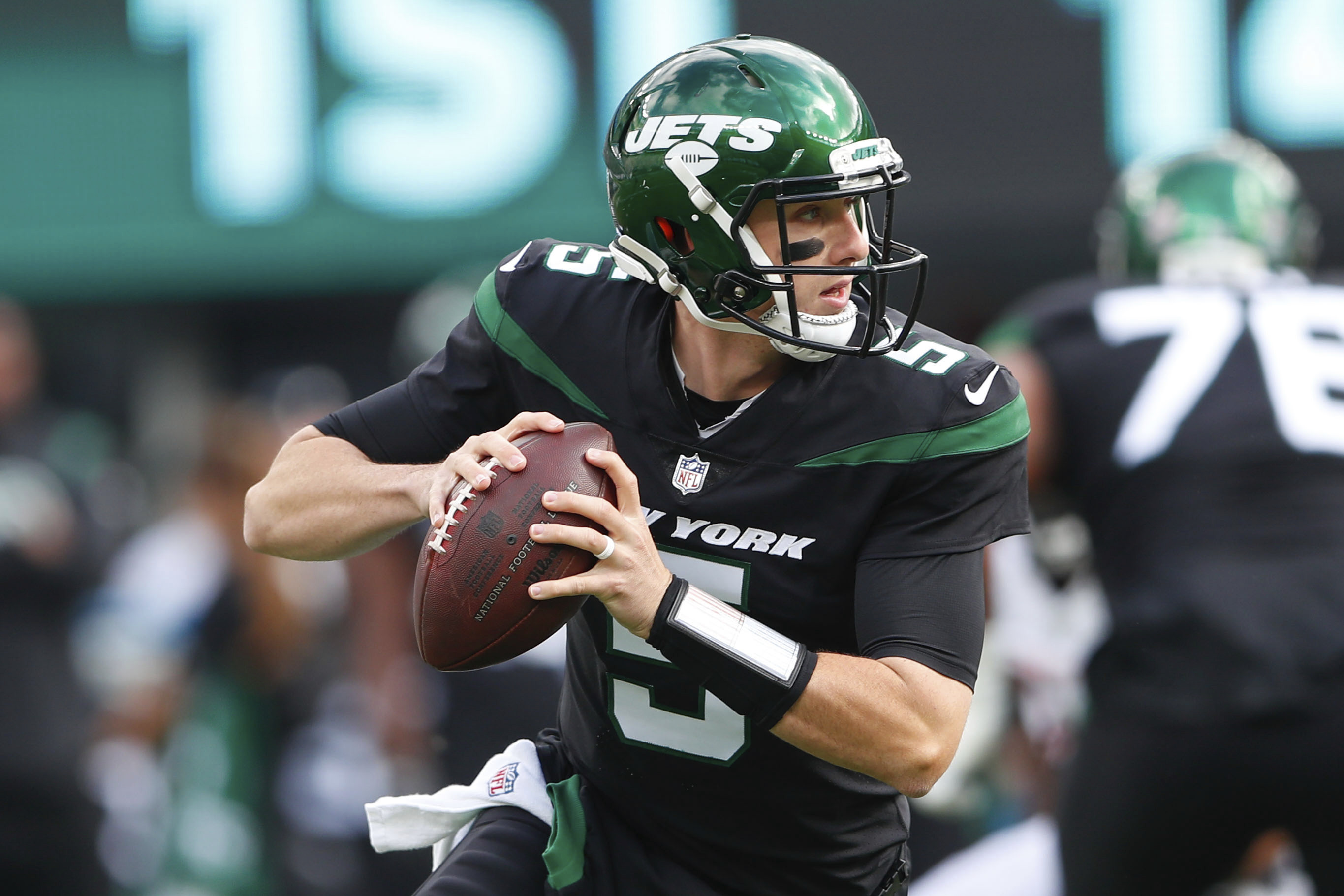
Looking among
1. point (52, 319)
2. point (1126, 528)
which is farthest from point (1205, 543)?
point (52, 319)

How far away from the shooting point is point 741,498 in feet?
8.84

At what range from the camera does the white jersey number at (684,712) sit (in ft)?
8.89

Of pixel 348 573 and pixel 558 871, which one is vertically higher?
pixel 558 871

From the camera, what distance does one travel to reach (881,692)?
97.7 inches

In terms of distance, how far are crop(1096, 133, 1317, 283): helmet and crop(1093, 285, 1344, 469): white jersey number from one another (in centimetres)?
20

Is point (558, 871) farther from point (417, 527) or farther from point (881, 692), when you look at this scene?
point (417, 527)

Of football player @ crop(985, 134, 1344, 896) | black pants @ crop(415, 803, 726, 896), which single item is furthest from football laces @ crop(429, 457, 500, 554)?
football player @ crop(985, 134, 1344, 896)

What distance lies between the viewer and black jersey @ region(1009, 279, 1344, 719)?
13.1ft

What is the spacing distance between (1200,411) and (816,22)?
155 inches

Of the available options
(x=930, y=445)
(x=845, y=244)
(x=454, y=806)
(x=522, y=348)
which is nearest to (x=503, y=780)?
(x=454, y=806)

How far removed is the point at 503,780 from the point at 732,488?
2.15ft

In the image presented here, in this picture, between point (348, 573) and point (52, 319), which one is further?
point (52, 319)

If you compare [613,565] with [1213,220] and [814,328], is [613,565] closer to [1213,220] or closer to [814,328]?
[814,328]

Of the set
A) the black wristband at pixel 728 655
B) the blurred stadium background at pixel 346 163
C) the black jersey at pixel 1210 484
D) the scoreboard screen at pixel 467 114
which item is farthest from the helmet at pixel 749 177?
the scoreboard screen at pixel 467 114
